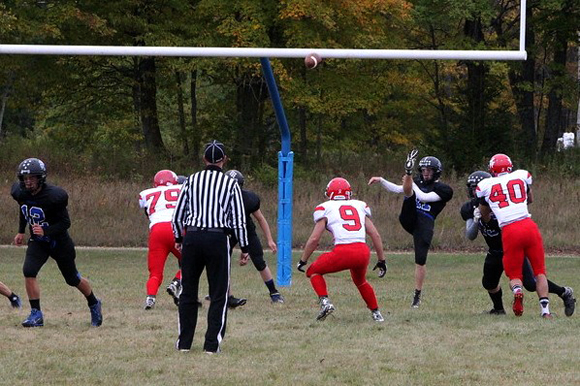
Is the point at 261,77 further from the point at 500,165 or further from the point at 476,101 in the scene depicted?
the point at 500,165

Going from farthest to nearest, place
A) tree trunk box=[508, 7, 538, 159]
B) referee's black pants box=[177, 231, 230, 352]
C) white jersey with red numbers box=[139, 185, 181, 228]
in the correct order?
tree trunk box=[508, 7, 538, 159], white jersey with red numbers box=[139, 185, 181, 228], referee's black pants box=[177, 231, 230, 352]

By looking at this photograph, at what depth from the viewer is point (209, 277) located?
9.45 m

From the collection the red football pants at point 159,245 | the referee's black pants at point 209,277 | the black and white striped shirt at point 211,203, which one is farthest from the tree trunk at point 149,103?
the referee's black pants at point 209,277

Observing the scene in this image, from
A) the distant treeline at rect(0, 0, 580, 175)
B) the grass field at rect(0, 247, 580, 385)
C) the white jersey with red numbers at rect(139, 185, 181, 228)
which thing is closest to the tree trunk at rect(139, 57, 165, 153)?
the distant treeline at rect(0, 0, 580, 175)

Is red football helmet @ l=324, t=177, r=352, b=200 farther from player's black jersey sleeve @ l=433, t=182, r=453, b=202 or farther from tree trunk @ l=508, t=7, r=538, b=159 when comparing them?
tree trunk @ l=508, t=7, r=538, b=159

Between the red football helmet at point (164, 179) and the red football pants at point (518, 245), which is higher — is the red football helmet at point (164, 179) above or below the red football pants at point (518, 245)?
above

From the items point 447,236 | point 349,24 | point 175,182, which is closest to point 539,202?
point 447,236

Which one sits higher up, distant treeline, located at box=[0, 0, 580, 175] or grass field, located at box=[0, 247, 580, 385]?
distant treeline, located at box=[0, 0, 580, 175]

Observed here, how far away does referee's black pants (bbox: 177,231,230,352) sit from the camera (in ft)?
30.6

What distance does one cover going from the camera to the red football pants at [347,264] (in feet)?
37.3

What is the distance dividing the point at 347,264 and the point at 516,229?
1.88 metres

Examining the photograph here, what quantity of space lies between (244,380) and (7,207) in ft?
61.4

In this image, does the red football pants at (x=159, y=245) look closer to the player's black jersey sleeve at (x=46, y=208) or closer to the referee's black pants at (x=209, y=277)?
the player's black jersey sleeve at (x=46, y=208)

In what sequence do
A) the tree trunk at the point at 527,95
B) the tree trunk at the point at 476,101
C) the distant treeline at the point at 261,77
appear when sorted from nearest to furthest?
the distant treeline at the point at 261,77
the tree trunk at the point at 476,101
the tree trunk at the point at 527,95
